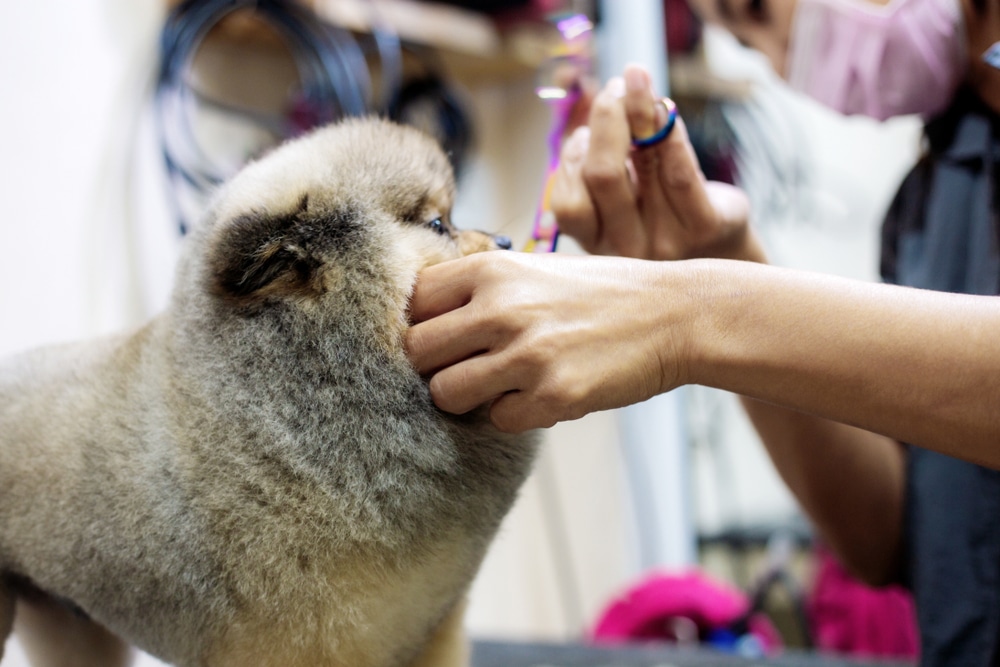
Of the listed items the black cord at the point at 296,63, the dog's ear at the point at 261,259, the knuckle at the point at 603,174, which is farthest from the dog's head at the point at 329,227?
the black cord at the point at 296,63

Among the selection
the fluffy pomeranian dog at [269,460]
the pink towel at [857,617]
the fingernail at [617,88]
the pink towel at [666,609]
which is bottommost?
the pink towel at [857,617]

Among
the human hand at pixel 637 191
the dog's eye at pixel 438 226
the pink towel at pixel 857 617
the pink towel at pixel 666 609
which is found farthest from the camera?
the pink towel at pixel 857 617

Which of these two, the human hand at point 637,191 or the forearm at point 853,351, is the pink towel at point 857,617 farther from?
the forearm at point 853,351

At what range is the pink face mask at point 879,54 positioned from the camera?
2.82 feet

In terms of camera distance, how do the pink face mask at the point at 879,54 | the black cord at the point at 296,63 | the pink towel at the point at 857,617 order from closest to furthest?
the pink face mask at the point at 879,54 → the black cord at the point at 296,63 → the pink towel at the point at 857,617

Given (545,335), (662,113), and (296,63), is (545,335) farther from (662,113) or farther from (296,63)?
(296,63)

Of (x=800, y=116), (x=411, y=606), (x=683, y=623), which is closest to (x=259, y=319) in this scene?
(x=411, y=606)

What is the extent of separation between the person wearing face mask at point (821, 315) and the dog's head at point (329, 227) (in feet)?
0.11

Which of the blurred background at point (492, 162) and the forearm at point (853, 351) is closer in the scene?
the forearm at point (853, 351)

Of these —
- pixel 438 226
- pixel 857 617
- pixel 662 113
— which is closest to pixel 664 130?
pixel 662 113

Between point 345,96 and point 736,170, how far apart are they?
3.75 feet

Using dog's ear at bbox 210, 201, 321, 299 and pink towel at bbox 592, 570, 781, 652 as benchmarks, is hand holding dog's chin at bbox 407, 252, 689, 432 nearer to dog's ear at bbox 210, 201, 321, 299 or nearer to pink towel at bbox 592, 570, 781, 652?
dog's ear at bbox 210, 201, 321, 299

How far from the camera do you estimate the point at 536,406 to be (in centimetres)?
50

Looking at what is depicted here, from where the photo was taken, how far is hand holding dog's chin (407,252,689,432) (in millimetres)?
493
